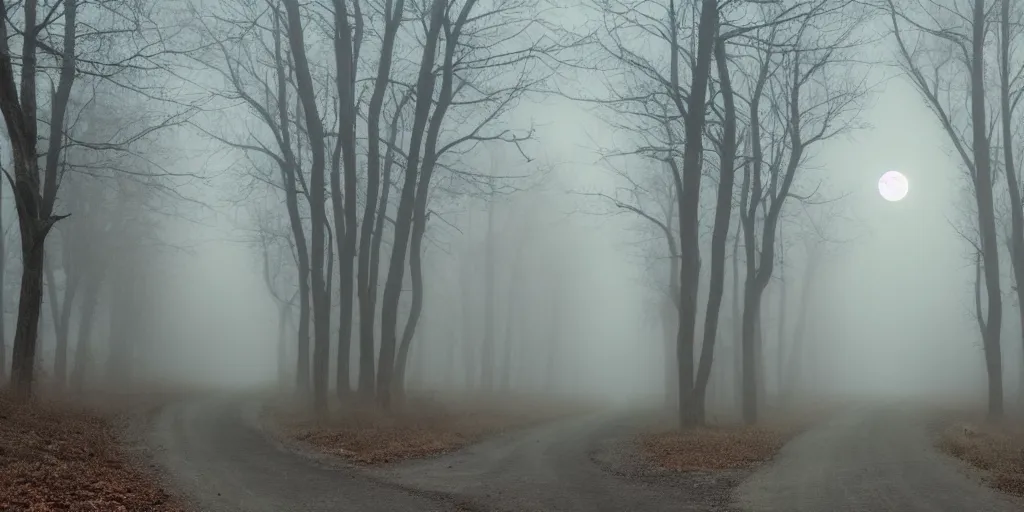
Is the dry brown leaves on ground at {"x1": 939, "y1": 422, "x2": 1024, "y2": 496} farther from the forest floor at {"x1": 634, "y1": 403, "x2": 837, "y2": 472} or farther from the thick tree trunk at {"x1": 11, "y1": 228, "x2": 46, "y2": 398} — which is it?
the thick tree trunk at {"x1": 11, "y1": 228, "x2": 46, "y2": 398}

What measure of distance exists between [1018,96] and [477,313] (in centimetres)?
3205

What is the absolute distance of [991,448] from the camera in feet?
42.5

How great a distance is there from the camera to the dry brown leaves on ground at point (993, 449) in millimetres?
10109

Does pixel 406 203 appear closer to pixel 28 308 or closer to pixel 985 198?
pixel 28 308

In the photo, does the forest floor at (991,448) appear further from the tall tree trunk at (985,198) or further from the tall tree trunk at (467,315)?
the tall tree trunk at (467,315)

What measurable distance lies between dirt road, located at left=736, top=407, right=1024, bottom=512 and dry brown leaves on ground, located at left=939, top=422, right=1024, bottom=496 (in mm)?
299

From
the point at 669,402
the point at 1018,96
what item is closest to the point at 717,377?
the point at 669,402

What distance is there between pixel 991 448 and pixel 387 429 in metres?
11.5

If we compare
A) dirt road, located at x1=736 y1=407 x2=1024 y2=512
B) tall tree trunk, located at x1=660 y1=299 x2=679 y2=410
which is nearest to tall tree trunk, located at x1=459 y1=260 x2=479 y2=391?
tall tree trunk, located at x1=660 y1=299 x2=679 y2=410

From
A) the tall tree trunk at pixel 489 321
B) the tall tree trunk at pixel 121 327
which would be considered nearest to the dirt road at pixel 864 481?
the tall tree trunk at pixel 489 321

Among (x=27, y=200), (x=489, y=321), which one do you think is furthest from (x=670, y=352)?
(x=27, y=200)

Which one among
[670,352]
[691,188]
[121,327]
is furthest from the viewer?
[670,352]

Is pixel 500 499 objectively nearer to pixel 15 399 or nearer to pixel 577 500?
pixel 577 500

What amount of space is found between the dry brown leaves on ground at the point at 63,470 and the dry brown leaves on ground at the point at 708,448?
25.8ft
